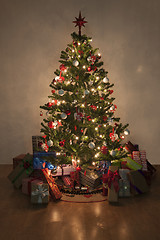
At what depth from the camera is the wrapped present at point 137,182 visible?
3.13 metres

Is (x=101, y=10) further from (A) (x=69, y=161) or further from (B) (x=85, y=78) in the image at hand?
(A) (x=69, y=161)

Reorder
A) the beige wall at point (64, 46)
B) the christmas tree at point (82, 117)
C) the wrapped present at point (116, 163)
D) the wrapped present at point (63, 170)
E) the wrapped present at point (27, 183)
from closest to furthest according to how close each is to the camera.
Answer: the wrapped present at point (27, 183) → the christmas tree at point (82, 117) → the wrapped present at point (116, 163) → the wrapped present at point (63, 170) → the beige wall at point (64, 46)

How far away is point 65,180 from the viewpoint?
11.6 feet

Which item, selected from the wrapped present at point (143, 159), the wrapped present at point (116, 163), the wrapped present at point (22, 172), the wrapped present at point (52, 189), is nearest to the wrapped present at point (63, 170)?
the wrapped present at point (22, 172)

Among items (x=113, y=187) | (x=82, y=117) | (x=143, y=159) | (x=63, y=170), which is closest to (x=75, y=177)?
(x=63, y=170)

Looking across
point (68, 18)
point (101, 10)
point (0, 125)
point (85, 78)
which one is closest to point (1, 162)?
point (0, 125)

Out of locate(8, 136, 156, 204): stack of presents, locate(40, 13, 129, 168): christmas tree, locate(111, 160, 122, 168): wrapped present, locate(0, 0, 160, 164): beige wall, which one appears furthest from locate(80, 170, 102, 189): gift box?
locate(0, 0, 160, 164): beige wall

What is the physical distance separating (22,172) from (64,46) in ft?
7.67

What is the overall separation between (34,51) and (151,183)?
2.95m

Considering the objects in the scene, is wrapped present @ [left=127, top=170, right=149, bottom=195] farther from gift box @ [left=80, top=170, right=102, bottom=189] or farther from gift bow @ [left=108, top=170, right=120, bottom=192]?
gift box @ [left=80, top=170, right=102, bottom=189]

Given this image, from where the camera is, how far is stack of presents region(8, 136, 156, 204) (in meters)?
2.94

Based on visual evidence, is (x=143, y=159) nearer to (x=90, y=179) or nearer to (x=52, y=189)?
(x=90, y=179)

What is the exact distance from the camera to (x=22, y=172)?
3504 mm

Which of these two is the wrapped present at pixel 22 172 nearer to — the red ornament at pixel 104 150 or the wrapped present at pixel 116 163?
the red ornament at pixel 104 150
